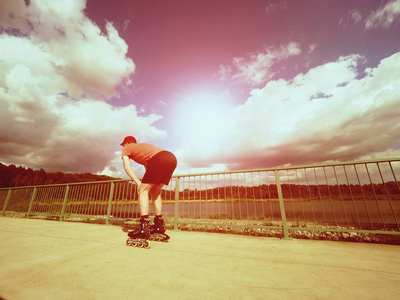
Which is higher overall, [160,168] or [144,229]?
[160,168]

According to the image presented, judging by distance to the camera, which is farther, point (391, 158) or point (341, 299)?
point (391, 158)

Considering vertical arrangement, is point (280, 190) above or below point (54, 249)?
above

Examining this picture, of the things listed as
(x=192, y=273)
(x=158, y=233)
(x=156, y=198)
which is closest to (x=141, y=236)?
(x=158, y=233)

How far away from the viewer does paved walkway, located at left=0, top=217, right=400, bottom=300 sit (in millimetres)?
1109

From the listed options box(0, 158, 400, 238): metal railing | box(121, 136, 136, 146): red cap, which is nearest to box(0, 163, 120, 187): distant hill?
box(0, 158, 400, 238): metal railing

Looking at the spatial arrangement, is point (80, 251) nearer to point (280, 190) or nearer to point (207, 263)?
point (207, 263)

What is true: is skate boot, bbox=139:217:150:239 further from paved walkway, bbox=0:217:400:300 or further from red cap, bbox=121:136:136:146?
red cap, bbox=121:136:136:146

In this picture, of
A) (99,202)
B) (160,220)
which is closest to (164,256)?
(160,220)

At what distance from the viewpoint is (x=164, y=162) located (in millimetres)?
2670

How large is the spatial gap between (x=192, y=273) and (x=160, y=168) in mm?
1509

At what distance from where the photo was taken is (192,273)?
142 centimetres

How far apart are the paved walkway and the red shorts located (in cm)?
92

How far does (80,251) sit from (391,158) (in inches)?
180

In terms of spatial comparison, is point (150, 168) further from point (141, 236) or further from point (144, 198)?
point (141, 236)
